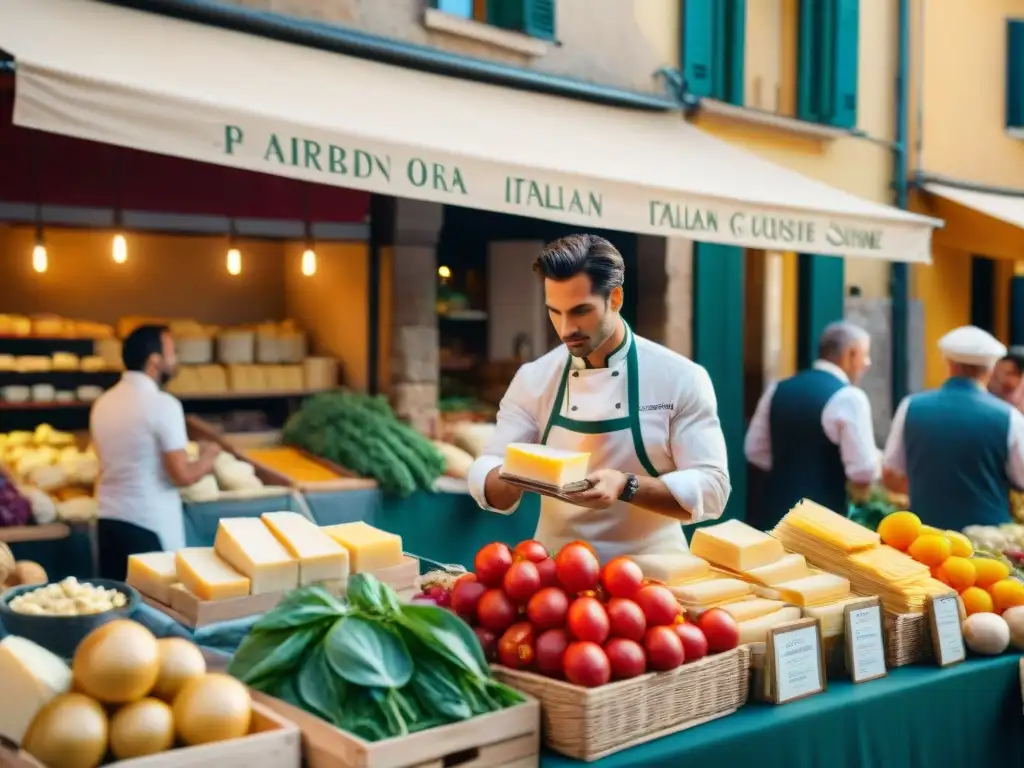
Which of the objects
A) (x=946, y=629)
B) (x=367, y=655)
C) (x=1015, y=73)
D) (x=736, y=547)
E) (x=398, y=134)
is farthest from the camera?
(x=1015, y=73)

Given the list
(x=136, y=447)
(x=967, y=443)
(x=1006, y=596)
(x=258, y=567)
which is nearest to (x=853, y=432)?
(x=967, y=443)

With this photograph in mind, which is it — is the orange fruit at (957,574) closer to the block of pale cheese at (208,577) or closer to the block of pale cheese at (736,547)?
the block of pale cheese at (736,547)

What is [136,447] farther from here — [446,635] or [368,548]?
[446,635]

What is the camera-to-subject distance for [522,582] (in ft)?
9.00

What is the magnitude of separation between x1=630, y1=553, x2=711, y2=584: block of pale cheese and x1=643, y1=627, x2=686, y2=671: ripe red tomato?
406mm

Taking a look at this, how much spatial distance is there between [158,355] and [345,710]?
318 cm

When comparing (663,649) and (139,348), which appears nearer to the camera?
(663,649)

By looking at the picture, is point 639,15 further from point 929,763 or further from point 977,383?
point 929,763

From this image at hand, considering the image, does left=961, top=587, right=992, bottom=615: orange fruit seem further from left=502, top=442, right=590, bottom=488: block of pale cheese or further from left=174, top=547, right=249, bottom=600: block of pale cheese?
left=174, top=547, right=249, bottom=600: block of pale cheese

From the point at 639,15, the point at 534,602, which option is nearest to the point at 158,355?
the point at 534,602

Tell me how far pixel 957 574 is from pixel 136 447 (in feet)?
11.0

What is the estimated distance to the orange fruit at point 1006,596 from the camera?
3.73 metres

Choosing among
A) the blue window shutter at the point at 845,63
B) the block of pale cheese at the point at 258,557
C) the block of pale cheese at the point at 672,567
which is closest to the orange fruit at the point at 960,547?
the block of pale cheese at the point at 672,567

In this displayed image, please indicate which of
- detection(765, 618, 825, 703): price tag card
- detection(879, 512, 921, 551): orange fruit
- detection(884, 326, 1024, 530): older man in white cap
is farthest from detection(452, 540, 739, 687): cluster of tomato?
detection(884, 326, 1024, 530): older man in white cap
